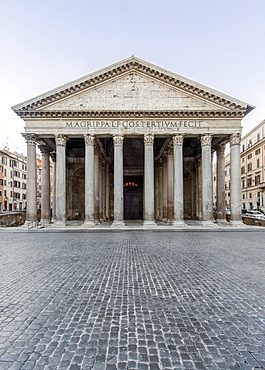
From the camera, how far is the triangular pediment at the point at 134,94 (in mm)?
19703

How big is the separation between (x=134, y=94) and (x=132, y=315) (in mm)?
18708

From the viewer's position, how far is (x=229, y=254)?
29.7 feet

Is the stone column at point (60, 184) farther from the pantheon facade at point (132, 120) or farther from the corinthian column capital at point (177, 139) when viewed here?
the corinthian column capital at point (177, 139)

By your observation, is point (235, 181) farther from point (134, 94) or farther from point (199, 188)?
point (134, 94)

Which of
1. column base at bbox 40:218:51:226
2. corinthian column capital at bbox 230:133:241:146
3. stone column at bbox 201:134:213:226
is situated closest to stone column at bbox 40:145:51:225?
column base at bbox 40:218:51:226

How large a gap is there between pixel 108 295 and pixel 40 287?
1584 millimetres

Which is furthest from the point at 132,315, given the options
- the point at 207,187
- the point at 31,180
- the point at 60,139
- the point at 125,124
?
the point at 31,180

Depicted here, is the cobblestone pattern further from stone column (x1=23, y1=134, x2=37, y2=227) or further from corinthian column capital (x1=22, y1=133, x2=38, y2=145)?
corinthian column capital (x1=22, y1=133, x2=38, y2=145)

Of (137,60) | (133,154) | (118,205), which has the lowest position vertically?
(118,205)

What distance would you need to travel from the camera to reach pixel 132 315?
4.05 metres

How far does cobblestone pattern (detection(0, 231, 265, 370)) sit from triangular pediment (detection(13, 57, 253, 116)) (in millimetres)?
15073

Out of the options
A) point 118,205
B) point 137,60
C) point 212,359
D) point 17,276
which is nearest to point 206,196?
point 118,205

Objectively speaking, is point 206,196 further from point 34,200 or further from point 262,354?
point 262,354

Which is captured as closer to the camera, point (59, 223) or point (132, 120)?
point (59, 223)
